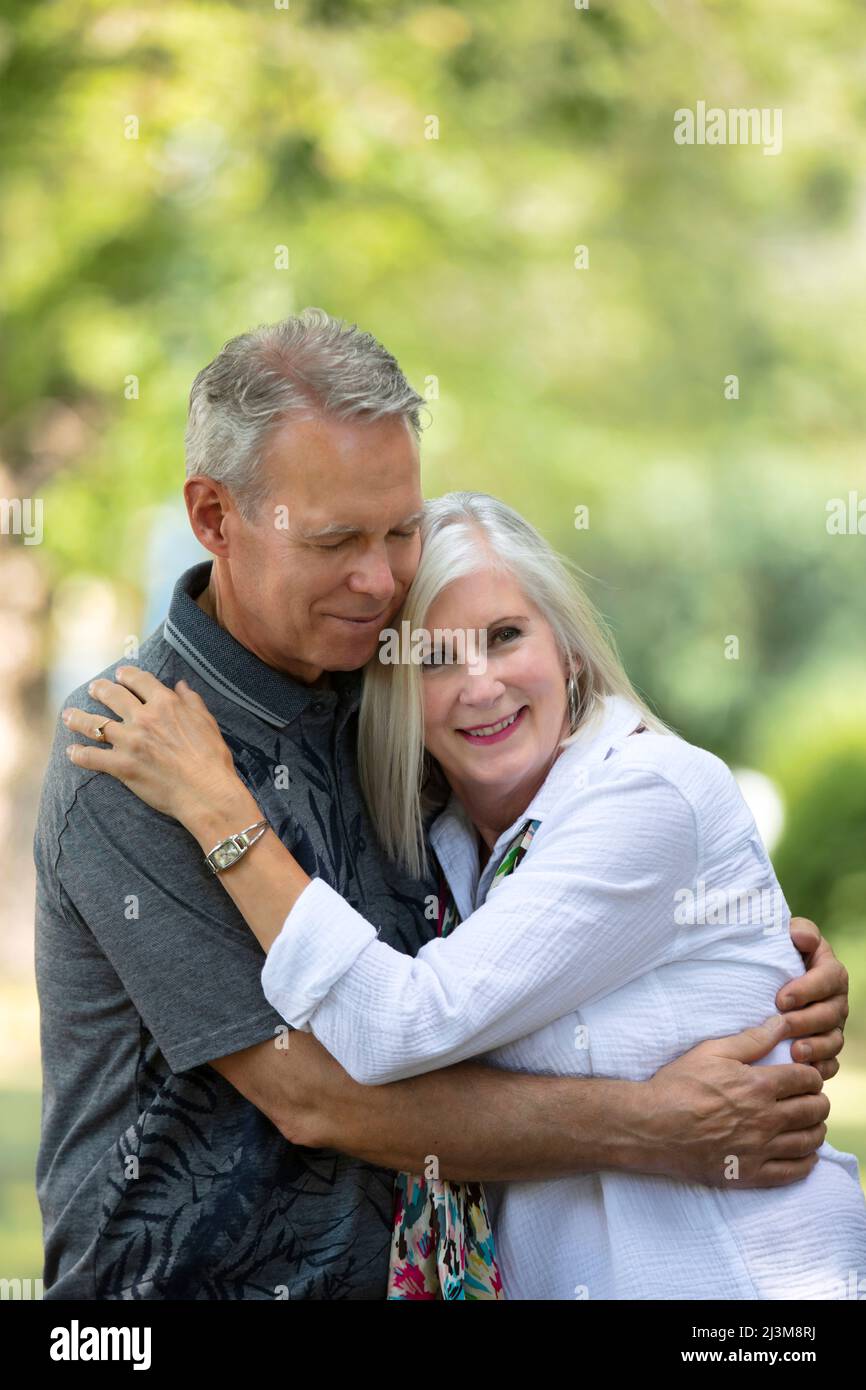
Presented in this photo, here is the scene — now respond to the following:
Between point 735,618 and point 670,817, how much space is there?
714 cm

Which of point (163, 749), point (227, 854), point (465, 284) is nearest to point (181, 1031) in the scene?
point (227, 854)

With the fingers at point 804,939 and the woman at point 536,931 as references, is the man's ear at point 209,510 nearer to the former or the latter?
the woman at point 536,931

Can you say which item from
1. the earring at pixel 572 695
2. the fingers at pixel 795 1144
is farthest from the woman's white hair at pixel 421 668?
the fingers at pixel 795 1144

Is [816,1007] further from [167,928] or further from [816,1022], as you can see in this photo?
[167,928]

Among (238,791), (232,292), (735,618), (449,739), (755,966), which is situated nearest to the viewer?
(238,791)

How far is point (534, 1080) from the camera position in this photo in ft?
6.79

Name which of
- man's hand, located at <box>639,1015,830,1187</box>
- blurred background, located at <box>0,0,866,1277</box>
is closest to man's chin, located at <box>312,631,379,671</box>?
man's hand, located at <box>639,1015,830,1187</box>

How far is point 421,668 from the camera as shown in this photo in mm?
2326

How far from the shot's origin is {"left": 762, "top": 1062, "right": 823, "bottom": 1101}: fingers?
210cm

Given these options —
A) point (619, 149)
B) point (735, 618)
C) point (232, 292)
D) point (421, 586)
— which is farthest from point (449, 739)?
point (735, 618)

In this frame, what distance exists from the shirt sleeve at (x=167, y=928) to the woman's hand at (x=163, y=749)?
43mm

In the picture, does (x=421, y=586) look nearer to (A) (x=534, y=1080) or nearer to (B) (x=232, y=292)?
(A) (x=534, y=1080)

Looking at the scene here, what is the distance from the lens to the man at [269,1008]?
203 centimetres

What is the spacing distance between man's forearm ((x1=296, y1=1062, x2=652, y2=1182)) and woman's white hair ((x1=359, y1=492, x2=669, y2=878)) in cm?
42
